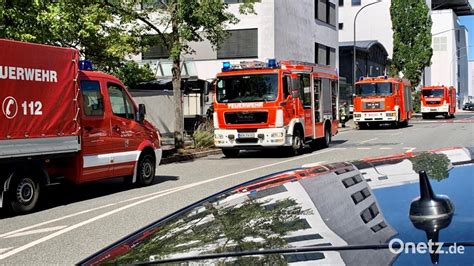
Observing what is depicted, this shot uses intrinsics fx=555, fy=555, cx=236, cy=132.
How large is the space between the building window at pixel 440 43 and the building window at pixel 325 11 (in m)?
61.9

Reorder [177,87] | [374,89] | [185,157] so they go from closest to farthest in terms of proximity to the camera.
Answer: [185,157] < [177,87] < [374,89]

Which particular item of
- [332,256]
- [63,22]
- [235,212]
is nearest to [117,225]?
[235,212]

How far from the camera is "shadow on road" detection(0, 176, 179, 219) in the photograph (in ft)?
32.5

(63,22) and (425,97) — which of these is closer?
(63,22)

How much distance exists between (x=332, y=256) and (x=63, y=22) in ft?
44.2

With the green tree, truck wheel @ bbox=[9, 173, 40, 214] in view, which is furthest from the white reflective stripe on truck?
the green tree

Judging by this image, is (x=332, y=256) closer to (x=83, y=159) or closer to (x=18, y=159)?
(x=18, y=159)

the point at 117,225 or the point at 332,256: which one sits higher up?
the point at 332,256

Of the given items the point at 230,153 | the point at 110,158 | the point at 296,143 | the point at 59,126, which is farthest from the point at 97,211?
the point at 230,153

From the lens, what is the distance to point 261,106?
17.2 meters

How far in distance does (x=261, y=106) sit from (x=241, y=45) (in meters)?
18.5

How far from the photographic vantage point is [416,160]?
2.88m

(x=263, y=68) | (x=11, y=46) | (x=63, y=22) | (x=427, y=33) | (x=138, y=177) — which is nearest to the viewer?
(x=11, y=46)

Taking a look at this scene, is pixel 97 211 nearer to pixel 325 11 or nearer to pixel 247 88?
pixel 247 88
